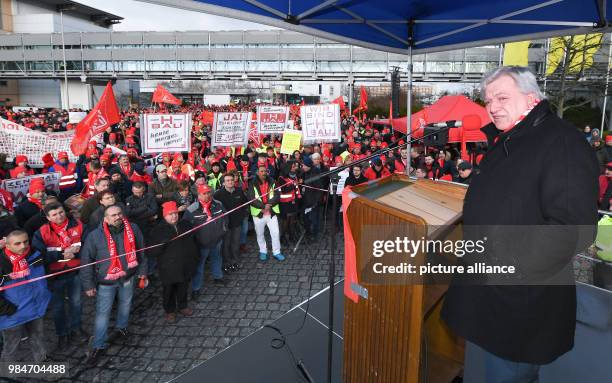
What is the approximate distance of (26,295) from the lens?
4004 millimetres

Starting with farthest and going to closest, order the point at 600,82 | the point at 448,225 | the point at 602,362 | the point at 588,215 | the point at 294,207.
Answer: the point at 600,82
the point at 294,207
the point at 602,362
the point at 448,225
the point at 588,215

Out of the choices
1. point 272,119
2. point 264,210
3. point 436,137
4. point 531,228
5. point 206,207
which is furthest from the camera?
point 272,119

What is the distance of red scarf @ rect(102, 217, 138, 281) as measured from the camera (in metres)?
4.54

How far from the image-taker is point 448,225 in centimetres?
199

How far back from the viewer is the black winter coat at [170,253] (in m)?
5.25

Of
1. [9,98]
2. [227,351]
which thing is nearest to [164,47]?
[9,98]

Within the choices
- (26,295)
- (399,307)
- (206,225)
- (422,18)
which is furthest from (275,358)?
(422,18)

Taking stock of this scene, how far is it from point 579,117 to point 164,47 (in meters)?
56.8

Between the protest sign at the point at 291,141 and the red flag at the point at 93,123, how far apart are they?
4664mm

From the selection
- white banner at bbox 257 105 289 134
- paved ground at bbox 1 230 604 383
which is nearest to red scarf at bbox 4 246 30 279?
paved ground at bbox 1 230 604 383

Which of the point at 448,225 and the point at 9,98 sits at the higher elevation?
the point at 9,98

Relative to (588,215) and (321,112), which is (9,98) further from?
(588,215)

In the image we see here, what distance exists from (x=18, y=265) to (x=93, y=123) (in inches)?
265

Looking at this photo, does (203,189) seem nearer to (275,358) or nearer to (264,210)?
(264,210)
